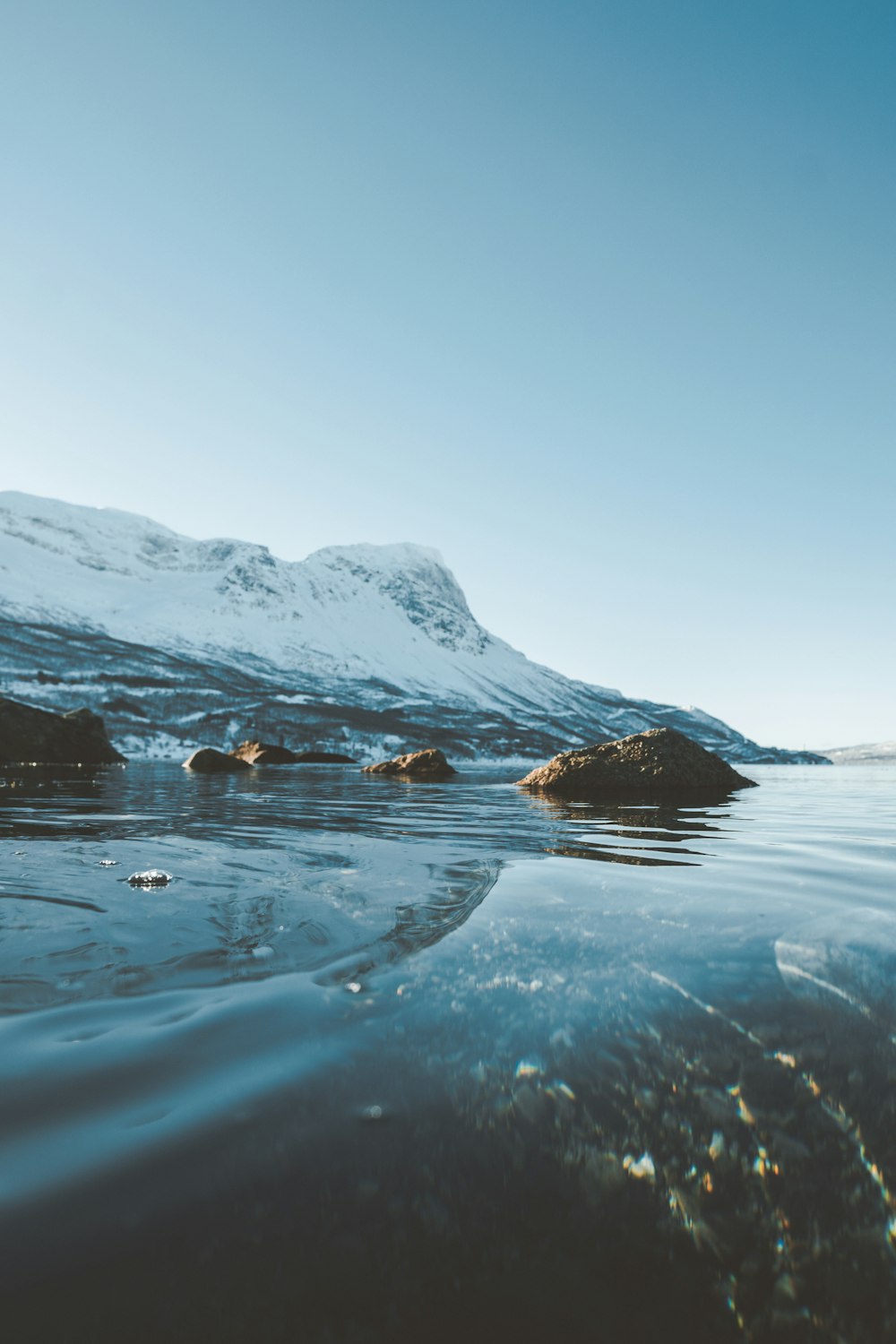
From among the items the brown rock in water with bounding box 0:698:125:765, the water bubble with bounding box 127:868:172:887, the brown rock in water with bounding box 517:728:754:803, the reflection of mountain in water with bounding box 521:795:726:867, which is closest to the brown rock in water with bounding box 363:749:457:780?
the brown rock in water with bounding box 517:728:754:803

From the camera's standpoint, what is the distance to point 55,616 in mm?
164000

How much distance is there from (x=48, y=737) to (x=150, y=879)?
106 feet

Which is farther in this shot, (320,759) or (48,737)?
(320,759)

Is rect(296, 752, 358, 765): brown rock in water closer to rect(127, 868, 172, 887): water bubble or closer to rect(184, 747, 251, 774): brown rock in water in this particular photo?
rect(184, 747, 251, 774): brown rock in water

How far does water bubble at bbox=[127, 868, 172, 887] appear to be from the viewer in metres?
4.87

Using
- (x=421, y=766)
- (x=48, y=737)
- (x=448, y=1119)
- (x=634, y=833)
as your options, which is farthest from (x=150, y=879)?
(x=48, y=737)

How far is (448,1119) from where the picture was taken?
1871 mm

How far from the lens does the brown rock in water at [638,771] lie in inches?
641

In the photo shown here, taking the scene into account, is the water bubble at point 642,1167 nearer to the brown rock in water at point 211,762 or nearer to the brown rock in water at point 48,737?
the brown rock in water at point 211,762

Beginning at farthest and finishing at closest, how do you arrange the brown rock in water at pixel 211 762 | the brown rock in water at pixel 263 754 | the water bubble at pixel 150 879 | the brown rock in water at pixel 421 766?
the brown rock in water at pixel 263 754, the brown rock in water at pixel 211 762, the brown rock in water at pixel 421 766, the water bubble at pixel 150 879

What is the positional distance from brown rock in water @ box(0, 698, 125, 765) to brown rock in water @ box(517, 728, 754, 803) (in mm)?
25413

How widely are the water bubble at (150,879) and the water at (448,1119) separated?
22.2 inches

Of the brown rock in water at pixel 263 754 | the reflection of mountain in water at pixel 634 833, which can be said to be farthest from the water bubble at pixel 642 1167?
the brown rock in water at pixel 263 754

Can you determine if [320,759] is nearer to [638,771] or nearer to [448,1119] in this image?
[638,771]
